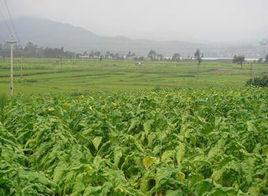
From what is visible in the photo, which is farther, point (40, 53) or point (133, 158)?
point (40, 53)

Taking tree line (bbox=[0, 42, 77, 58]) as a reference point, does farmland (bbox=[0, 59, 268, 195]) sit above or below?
above

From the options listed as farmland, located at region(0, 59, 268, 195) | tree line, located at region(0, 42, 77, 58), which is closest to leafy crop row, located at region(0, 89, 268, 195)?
farmland, located at region(0, 59, 268, 195)

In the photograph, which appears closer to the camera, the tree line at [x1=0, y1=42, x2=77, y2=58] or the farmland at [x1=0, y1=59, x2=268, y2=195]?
the farmland at [x1=0, y1=59, x2=268, y2=195]

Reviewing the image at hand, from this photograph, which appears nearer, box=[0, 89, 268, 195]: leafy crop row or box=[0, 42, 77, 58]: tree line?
box=[0, 89, 268, 195]: leafy crop row

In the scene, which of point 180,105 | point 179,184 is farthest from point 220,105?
point 179,184

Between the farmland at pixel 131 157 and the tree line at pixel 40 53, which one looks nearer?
the farmland at pixel 131 157

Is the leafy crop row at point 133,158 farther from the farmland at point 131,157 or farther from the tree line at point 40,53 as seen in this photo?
the tree line at point 40,53

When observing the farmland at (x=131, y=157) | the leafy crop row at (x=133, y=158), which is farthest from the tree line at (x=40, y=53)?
the leafy crop row at (x=133, y=158)

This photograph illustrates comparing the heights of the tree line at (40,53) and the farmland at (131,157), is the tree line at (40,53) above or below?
below

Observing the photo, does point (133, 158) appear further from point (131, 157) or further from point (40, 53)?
point (40, 53)

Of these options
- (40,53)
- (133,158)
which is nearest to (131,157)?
(133,158)

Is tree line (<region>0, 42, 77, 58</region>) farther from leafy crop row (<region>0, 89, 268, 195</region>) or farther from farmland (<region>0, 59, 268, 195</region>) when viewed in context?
leafy crop row (<region>0, 89, 268, 195</region>)

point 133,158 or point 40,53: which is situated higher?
point 133,158

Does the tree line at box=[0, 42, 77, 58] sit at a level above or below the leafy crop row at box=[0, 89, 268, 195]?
below
